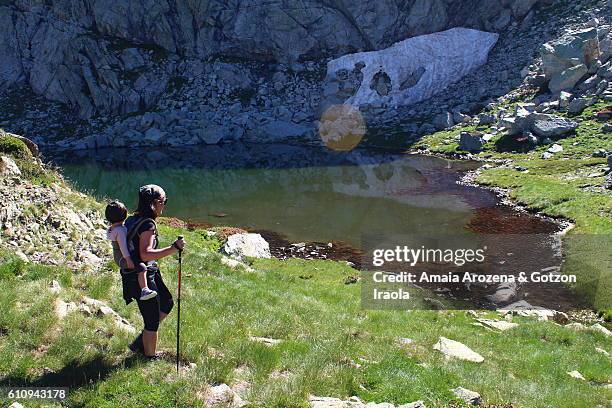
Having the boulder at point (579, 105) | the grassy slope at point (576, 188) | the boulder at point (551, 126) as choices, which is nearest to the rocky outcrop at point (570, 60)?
the boulder at point (579, 105)

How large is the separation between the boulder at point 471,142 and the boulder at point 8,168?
6281 centimetres

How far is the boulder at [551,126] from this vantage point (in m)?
64.2

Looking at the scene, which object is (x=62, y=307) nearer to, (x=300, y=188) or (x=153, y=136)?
(x=300, y=188)

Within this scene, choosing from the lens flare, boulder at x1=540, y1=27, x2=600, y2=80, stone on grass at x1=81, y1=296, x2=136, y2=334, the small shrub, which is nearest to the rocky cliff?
the lens flare

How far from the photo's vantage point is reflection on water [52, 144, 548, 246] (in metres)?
Answer: 38.9

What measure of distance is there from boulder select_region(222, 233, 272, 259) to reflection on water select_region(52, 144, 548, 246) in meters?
5.34

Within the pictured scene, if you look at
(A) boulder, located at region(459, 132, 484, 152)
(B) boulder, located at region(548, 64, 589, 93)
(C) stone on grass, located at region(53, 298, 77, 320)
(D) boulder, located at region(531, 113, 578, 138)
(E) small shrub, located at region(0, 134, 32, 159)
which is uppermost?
(B) boulder, located at region(548, 64, 589, 93)

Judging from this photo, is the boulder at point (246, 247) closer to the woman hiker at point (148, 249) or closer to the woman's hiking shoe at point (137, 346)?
the woman's hiking shoe at point (137, 346)

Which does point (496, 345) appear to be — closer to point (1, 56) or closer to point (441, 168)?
point (441, 168)

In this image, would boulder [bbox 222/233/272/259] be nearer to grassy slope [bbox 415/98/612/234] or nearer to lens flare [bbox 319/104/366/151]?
grassy slope [bbox 415/98/612/234]

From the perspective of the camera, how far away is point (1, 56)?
114m

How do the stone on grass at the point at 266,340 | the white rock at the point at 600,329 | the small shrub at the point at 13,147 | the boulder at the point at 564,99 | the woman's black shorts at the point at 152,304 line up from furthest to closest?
the boulder at the point at 564,99 → the small shrub at the point at 13,147 → the white rock at the point at 600,329 → the stone on grass at the point at 266,340 → the woman's black shorts at the point at 152,304

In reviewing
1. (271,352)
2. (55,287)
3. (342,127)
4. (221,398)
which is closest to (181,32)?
(342,127)

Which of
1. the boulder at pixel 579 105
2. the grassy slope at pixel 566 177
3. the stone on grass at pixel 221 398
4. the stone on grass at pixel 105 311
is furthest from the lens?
the boulder at pixel 579 105
